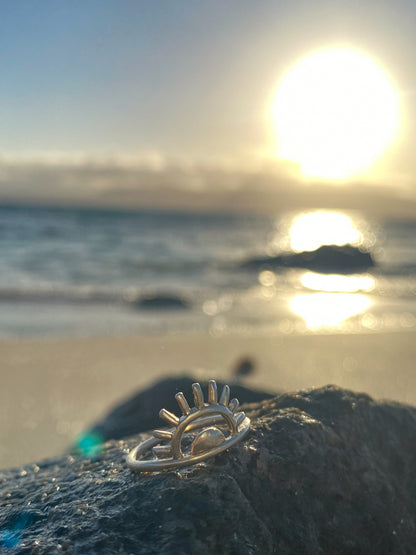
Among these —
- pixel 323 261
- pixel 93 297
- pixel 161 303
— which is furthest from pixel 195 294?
pixel 323 261

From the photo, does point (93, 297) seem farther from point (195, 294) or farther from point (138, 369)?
point (138, 369)

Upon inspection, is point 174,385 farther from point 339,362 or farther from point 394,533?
point 339,362

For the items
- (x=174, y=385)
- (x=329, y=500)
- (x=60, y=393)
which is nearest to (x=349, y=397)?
(x=329, y=500)

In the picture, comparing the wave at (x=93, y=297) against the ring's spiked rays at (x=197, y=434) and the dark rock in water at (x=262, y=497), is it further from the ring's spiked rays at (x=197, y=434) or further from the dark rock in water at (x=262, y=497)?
the ring's spiked rays at (x=197, y=434)

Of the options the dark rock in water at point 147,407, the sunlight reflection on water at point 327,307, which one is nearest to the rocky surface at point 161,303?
the sunlight reflection on water at point 327,307

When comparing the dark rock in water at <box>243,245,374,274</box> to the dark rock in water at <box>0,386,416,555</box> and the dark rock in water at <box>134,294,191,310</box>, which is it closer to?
the dark rock in water at <box>134,294,191,310</box>

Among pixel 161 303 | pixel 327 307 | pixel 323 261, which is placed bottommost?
pixel 327 307
